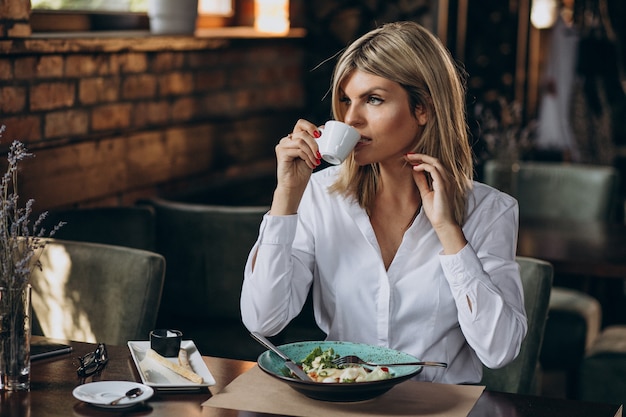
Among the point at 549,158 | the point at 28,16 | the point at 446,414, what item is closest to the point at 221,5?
the point at 28,16

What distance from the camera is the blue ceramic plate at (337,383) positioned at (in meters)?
1.58

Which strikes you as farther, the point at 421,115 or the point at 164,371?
the point at 421,115

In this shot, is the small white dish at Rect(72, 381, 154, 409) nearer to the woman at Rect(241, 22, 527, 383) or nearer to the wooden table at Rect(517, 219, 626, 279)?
the woman at Rect(241, 22, 527, 383)

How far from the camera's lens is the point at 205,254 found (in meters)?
3.29

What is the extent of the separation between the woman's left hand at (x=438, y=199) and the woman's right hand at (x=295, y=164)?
8.0 inches

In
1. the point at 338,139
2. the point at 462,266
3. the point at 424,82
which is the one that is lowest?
the point at 462,266

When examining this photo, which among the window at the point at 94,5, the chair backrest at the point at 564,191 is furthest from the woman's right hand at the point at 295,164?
the chair backrest at the point at 564,191

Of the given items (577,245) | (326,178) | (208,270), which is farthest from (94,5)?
(577,245)

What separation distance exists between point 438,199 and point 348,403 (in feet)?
1.70

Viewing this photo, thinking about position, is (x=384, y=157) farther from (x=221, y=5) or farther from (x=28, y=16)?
(x=221, y=5)

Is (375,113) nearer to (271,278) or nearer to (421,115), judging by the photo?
(421,115)

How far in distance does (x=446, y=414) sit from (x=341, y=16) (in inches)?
142

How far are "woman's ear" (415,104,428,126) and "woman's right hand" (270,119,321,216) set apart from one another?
8.9 inches

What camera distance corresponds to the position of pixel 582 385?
10.2 ft
